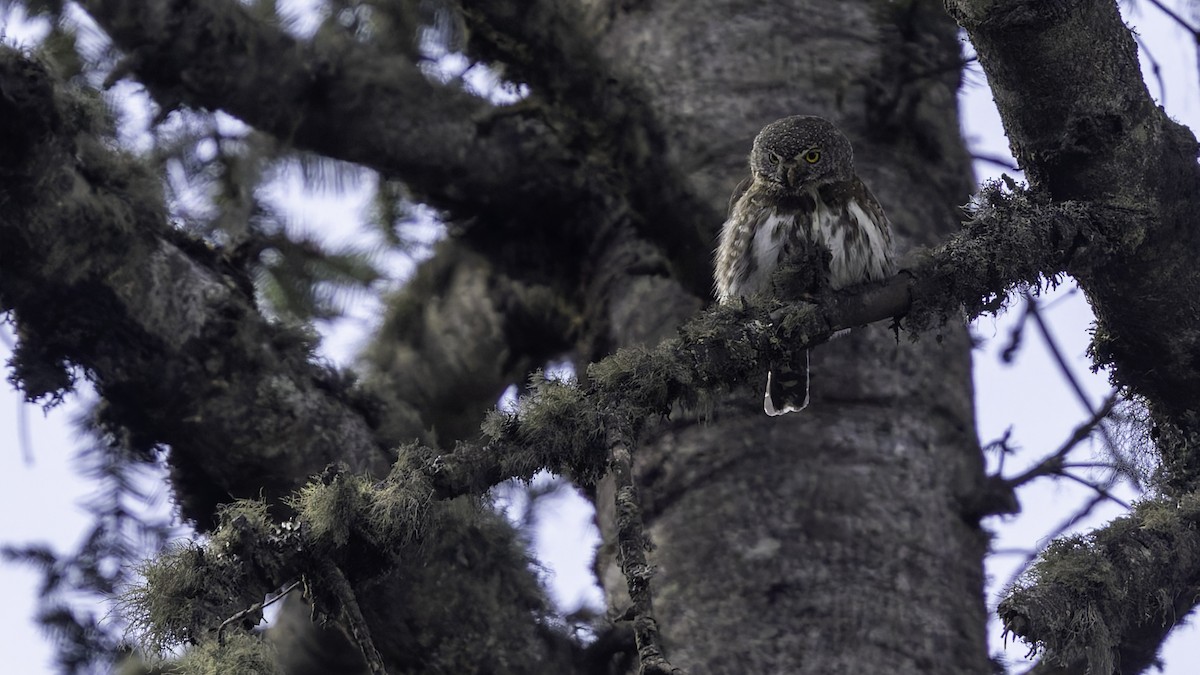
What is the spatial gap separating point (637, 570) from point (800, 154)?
1933mm

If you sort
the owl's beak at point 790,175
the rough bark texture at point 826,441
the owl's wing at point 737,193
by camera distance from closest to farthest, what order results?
1. the rough bark texture at point 826,441
2. the owl's beak at point 790,175
3. the owl's wing at point 737,193

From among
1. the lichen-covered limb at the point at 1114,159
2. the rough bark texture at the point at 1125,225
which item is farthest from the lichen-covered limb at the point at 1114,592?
the lichen-covered limb at the point at 1114,159

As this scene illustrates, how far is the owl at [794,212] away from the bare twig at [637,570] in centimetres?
150

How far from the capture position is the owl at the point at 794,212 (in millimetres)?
3434

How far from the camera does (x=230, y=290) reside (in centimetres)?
312

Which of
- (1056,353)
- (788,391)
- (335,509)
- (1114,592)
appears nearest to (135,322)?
(335,509)

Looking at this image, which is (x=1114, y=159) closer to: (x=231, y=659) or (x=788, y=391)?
(x=788, y=391)

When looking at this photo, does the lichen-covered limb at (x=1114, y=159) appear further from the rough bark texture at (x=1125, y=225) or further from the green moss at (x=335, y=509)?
the green moss at (x=335, y=509)

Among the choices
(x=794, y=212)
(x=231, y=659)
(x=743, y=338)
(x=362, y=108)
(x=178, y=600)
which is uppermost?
(x=362, y=108)

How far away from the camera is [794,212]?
361 centimetres

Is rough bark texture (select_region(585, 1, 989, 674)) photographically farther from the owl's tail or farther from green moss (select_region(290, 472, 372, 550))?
green moss (select_region(290, 472, 372, 550))

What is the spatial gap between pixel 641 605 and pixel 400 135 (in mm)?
2266

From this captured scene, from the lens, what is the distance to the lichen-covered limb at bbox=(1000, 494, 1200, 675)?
7.07 ft

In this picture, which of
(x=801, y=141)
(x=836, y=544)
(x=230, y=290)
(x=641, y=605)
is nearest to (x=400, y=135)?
(x=230, y=290)
